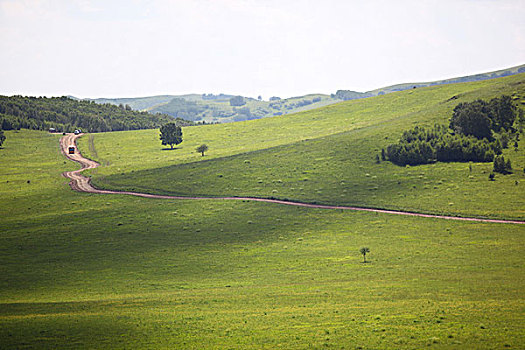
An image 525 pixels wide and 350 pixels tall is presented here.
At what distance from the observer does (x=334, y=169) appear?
107m

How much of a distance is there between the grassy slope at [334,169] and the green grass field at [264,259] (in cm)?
62

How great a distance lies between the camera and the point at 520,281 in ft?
134

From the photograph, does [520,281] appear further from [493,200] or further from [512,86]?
[512,86]

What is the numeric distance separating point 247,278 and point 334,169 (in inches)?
2379

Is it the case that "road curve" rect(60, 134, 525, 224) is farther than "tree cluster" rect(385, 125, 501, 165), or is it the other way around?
"tree cluster" rect(385, 125, 501, 165)

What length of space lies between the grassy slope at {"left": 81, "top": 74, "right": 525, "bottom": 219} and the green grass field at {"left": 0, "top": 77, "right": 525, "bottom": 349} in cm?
62

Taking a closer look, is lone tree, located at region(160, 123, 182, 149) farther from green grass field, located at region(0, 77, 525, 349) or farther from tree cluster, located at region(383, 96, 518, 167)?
tree cluster, located at region(383, 96, 518, 167)

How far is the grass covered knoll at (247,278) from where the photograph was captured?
32656 mm

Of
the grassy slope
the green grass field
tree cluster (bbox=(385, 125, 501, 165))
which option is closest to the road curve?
the grassy slope

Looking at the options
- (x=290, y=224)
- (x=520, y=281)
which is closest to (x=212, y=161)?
(x=290, y=224)

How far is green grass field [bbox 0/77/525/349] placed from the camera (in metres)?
33.2

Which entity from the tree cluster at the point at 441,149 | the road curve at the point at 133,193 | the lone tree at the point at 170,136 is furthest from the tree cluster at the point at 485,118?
the lone tree at the point at 170,136

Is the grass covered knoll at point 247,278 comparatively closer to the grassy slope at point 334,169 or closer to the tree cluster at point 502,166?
the grassy slope at point 334,169

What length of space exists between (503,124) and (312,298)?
95.0 meters
